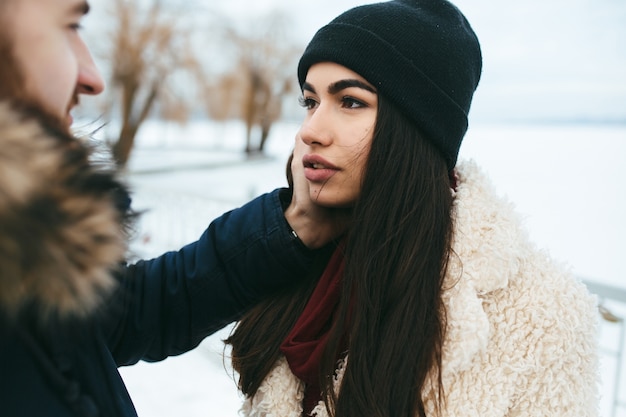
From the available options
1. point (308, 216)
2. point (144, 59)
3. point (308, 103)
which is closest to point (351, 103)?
point (308, 103)

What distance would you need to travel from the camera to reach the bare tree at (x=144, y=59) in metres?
9.28

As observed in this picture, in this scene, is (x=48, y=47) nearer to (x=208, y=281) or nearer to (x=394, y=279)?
(x=208, y=281)

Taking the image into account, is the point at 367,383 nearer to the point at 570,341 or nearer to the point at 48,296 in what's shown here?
the point at 570,341

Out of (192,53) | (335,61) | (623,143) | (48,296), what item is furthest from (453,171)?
(623,143)

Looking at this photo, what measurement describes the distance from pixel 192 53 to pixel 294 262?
10235 millimetres

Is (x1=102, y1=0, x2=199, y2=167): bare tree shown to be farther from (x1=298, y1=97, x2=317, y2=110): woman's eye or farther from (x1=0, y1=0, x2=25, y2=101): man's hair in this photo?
(x1=0, y1=0, x2=25, y2=101): man's hair

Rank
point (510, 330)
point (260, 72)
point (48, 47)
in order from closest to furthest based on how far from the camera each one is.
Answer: point (48, 47) → point (510, 330) → point (260, 72)

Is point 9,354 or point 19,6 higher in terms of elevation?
point 19,6

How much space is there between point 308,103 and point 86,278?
0.75 metres

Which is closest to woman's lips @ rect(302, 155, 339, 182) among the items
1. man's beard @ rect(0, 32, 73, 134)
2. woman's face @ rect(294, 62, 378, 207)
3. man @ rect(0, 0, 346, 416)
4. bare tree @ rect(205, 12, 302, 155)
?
woman's face @ rect(294, 62, 378, 207)

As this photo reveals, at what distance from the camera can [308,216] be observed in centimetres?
108

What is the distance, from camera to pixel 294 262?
1101 millimetres

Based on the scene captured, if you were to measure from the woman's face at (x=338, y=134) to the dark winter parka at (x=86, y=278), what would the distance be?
0.50ft

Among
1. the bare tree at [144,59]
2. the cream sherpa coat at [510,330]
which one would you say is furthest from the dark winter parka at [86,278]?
the bare tree at [144,59]
